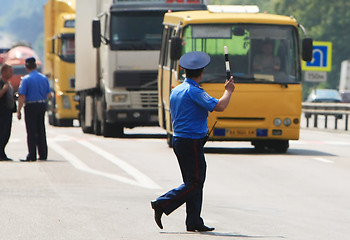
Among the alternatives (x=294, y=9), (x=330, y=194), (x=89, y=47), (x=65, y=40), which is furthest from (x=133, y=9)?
(x=294, y=9)

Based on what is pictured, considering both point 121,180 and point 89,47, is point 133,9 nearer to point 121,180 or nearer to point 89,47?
point 89,47

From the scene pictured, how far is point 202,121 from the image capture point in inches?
392

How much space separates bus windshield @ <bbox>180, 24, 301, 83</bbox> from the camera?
21312 millimetres

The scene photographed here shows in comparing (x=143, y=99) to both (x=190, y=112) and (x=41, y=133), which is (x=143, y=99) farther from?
(x=190, y=112)

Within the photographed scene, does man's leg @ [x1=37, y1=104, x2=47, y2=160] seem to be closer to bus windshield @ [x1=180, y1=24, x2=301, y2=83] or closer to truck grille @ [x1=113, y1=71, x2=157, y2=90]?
bus windshield @ [x1=180, y1=24, x2=301, y2=83]

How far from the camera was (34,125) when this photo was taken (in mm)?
18562

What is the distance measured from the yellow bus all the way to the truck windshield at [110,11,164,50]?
393cm

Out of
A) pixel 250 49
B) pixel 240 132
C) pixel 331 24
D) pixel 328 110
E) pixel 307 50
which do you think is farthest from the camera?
pixel 331 24

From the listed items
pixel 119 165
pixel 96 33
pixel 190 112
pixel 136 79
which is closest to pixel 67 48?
pixel 136 79

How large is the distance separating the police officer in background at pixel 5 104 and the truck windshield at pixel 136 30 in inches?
287

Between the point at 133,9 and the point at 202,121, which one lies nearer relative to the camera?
the point at 202,121

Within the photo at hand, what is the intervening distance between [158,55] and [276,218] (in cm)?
1551

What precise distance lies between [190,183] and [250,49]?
39.2 ft

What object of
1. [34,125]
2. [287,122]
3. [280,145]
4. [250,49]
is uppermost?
[250,49]
